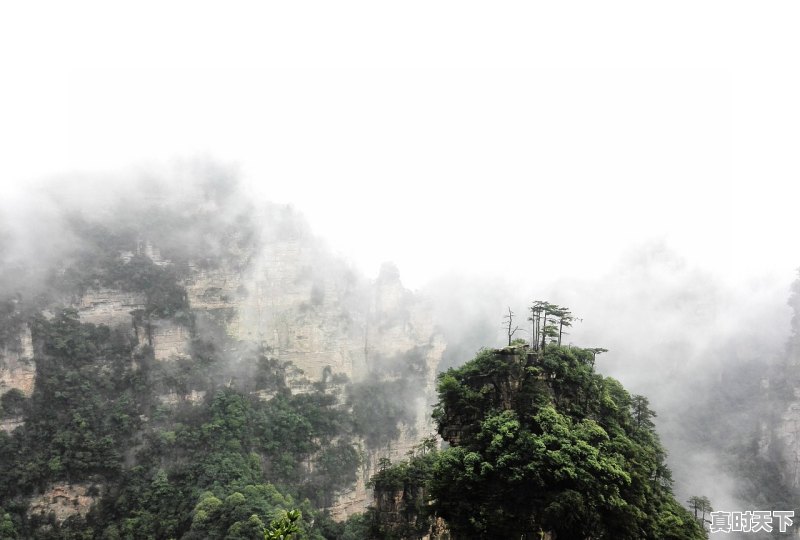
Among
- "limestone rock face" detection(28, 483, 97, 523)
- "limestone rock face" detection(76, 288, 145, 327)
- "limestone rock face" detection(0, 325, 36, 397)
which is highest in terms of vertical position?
"limestone rock face" detection(76, 288, 145, 327)

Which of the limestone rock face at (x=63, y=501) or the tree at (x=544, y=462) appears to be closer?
the tree at (x=544, y=462)

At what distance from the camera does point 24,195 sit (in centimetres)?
6138

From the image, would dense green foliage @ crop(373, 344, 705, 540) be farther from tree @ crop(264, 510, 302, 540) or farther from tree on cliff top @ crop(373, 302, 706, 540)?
tree @ crop(264, 510, 302, 540)

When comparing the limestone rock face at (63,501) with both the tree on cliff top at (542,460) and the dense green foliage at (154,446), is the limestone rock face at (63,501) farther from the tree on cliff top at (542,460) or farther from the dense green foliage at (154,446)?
the tree on cliff top at (542,460)

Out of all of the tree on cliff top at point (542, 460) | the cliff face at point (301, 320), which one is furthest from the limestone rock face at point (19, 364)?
the tree on cliff top at point (542, 460)

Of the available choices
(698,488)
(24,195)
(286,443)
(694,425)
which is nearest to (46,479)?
(286,443)

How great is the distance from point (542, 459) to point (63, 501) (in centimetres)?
4894

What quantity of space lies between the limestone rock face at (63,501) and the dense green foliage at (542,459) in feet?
134

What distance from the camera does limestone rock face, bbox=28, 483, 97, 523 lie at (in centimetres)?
4484

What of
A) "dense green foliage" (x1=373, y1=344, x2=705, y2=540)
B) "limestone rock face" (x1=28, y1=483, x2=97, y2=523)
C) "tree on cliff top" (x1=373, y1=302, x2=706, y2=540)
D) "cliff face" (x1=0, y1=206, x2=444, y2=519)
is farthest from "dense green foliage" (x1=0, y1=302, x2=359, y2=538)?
"tree on cliff top" (x1=373, y1=302, x2=706, y2=540)

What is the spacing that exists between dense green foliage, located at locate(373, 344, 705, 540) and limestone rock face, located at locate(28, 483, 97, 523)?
4078 cm

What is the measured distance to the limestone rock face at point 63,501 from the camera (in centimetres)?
4484

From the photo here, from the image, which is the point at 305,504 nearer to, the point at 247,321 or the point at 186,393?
the point at 186,393

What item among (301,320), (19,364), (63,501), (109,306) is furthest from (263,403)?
(19,364)
